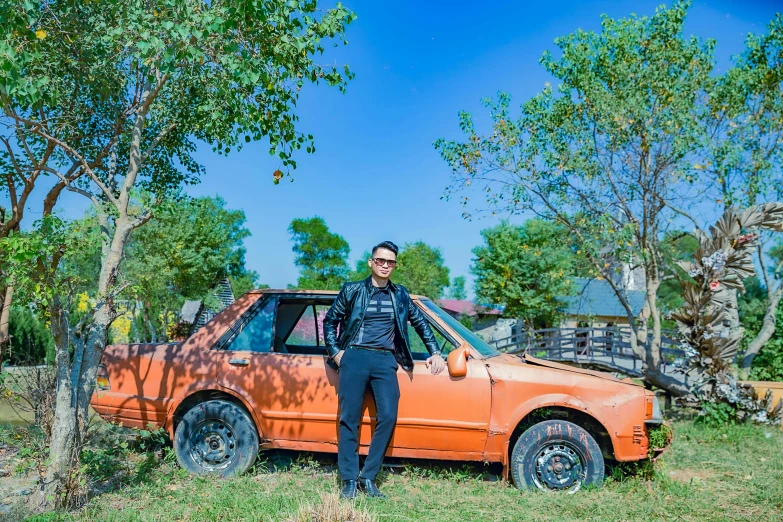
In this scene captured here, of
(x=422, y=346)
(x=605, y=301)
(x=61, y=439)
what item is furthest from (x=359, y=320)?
(x=605, y=301)

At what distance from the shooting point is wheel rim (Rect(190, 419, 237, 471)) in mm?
5352

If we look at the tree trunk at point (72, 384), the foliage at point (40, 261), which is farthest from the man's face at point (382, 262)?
the foliage at point (40, 261)

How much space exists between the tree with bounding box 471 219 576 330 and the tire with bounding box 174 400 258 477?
35517mm

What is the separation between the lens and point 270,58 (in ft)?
17.1

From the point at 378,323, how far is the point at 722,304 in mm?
6271

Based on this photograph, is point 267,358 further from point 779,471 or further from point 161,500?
point 779,471

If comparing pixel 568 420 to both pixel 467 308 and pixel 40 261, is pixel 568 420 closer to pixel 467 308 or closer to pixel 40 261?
pixel 40 261

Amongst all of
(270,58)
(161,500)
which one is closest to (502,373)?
(161,500)

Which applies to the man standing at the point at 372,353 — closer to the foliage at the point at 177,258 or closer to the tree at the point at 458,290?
the foliage at the point at 177,258

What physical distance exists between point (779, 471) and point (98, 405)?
6.73m

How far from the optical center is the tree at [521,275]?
133ft

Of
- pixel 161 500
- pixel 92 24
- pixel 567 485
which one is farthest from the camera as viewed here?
pixel 92 24

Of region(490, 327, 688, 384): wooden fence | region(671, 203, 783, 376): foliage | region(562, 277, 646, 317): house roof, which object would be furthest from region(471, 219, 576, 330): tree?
region(671, 203, 783, 376): foliage

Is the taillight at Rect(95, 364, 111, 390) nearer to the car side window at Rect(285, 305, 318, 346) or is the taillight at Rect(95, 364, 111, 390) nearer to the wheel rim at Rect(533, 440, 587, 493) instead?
the car side window at Rect(285, 305, 318, 346)
